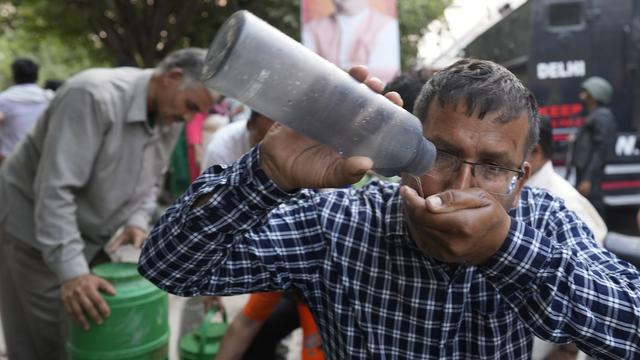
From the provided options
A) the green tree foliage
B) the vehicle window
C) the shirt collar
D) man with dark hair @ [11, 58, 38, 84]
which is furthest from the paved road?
the green tree foliage

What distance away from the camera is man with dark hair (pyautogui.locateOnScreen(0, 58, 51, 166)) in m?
4.84

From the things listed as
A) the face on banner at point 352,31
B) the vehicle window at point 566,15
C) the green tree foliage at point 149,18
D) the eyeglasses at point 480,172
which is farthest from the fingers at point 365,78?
the green tree foliage at point 149,18

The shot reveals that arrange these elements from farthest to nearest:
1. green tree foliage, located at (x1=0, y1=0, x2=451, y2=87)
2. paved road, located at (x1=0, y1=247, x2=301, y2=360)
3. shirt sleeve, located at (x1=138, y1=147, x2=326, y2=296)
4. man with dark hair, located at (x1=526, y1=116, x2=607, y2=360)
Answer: green tree foliage, located at (x1=0, y1=0, x2=451, y2=87) < paved road, located at (x1=0, y1=247, x2=301, y2=360) < man with dark hair, located at (x1=526, y1=116, x2=607, y2=360) < shirt sleeve, located at (x1=138, y1=147, x2=326, y2=296)

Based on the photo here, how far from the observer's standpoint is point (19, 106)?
4852 millimetres

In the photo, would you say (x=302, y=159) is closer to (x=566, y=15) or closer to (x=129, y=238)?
(x=129, y=238)

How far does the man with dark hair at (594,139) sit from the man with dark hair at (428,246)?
12.2 feet

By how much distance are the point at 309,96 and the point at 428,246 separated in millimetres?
352

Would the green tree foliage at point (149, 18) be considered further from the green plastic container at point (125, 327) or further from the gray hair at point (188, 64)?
the green plastic container at point (125, 327)

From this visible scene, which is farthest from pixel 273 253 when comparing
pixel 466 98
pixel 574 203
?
pixel 574 203

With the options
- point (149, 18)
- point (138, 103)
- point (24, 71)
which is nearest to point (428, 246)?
point (138, 103)

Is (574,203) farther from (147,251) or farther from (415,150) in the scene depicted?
(147,251)

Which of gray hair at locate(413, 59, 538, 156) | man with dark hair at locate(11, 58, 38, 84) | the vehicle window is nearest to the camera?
gray hair at locate(413, 59, 538, 156)

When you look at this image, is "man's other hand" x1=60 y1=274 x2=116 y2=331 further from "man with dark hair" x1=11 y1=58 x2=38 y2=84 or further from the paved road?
"man with dark hair" x1=11 y1=58 x2=38 y2=84

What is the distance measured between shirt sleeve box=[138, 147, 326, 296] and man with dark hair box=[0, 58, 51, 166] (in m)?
4.28
